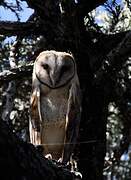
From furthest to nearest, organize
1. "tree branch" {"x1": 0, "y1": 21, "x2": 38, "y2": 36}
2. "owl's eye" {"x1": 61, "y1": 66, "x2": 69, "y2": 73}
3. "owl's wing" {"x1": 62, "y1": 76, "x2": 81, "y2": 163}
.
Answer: "tree branch" {"x1": 0, "y1": 21, "x2": 38, "y2": 36}, "owl's eye" {"x1": 61, "y1": 66, "x2": 69, "y2": 73}, "owl's wing" {"x1": 62, "y1": 76, "x2": 81, "y2": 163}

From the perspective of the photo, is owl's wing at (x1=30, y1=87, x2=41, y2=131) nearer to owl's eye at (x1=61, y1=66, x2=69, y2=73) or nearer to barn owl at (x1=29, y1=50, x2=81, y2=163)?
barn owl at (x1=29, y1=50, x2=81, y2=163)

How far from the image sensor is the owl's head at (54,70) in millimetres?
6637

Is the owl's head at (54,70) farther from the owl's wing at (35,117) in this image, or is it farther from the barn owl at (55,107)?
the owl's wing at (35,117)

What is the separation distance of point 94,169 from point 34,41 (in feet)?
10.9

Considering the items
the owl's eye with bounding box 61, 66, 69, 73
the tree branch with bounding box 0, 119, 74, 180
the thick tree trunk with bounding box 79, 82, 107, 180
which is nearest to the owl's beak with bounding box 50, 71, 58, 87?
the owl's eye with bounding box 61, 66, 69, 73

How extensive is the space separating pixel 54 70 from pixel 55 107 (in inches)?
17.7

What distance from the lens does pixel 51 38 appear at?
9297 mm

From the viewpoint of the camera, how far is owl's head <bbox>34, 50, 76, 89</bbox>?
261 inches

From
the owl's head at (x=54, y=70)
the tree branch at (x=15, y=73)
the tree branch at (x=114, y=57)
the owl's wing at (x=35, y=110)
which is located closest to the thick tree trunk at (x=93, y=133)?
the tree branch at (x=114, y=57)

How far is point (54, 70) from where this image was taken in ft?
21.9

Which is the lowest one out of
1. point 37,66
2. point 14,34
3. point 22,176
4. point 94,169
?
point 94,169

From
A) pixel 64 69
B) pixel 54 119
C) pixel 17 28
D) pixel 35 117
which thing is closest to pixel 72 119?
pixel 54 119

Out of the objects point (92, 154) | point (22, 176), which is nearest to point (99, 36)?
point (92, 154)

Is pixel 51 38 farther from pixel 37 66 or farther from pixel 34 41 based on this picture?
pixel 37 66
